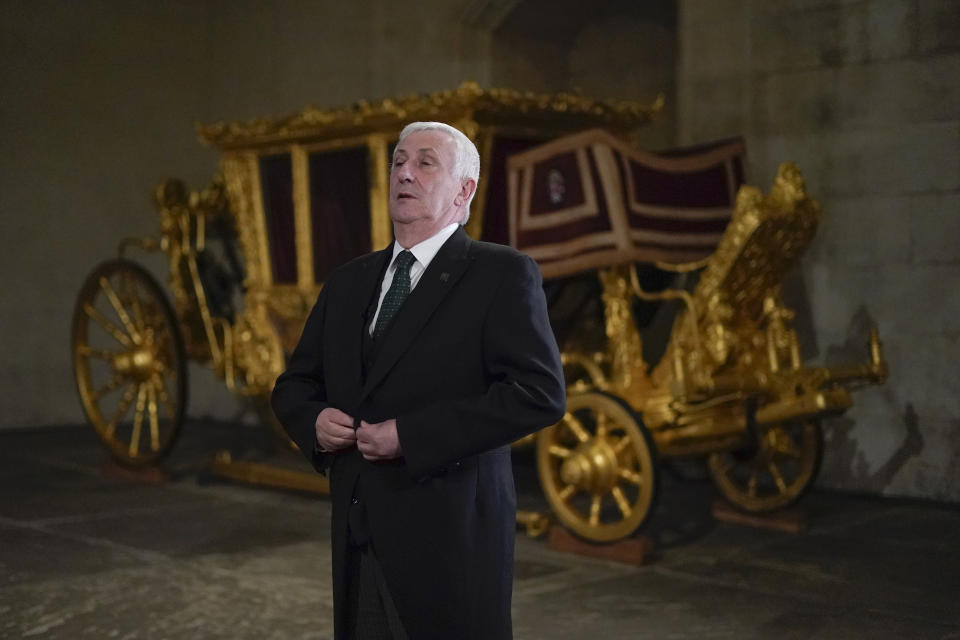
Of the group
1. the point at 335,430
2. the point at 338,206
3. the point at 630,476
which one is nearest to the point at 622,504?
the point at 630,476

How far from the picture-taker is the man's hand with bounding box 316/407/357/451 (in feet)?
6.71

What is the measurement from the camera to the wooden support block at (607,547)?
4688 millimetres

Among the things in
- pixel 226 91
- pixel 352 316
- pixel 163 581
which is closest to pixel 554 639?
pixel 163 581

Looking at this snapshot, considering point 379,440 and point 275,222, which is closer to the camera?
point 379,440

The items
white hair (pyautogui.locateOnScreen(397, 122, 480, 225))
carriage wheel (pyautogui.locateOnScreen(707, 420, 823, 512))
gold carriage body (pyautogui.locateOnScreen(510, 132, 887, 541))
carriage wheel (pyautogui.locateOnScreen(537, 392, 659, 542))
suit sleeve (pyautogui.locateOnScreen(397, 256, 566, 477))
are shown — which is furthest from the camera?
carriage wheel (pyautogui.locateOnScreen(707, 420, 823, 512))

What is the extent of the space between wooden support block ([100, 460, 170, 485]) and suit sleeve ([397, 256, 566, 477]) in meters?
4.95

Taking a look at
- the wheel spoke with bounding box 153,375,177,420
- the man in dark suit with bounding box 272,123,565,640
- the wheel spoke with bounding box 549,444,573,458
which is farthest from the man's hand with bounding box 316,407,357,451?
the wheel spoke with bounding box 153,375,177,420

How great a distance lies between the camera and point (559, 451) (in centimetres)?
495

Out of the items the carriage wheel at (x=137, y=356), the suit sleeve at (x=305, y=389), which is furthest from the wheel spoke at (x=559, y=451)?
the suit sleeve at (x=305, y=389)

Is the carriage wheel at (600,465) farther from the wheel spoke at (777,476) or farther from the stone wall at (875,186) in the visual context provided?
the stone wall at (875,186)

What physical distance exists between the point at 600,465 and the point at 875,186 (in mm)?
2211

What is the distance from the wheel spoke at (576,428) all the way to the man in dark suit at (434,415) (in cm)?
280

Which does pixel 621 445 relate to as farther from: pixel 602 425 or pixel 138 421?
pixel 138 421

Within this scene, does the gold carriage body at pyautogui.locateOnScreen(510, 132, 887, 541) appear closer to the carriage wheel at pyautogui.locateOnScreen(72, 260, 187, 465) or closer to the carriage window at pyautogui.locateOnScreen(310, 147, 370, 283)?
the carriage window at pyautogui.locateOnScreen(310, 147, 370, 283)
